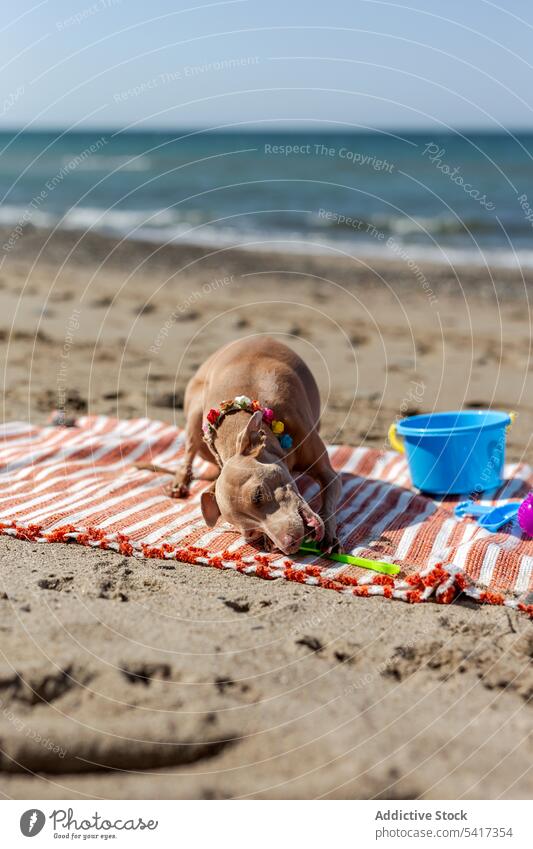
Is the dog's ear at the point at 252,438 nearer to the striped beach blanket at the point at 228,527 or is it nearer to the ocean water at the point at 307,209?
the striped beach blanket at the point at 228,527

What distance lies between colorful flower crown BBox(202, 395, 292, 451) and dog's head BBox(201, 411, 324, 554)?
0.64 ft

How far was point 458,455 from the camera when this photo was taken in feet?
19.6

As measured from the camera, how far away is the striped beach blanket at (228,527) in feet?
15.3

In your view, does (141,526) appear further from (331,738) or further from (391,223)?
(391,223)

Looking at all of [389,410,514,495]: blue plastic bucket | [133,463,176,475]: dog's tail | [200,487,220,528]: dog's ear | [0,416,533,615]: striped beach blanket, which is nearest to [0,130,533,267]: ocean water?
[0,416,533,615]: striped beach blanket

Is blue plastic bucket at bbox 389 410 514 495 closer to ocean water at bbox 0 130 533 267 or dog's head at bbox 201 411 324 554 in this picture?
dog's head at bbox 201 411 324 554

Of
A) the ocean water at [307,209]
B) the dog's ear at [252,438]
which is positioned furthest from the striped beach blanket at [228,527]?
the ocean water at [307,209]

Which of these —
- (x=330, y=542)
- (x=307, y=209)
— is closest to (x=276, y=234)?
(x=307, y=209)

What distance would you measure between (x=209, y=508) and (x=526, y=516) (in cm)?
194

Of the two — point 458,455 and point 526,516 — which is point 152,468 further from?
point 526,516

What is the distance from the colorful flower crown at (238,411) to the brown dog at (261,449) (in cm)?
2

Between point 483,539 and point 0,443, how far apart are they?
3960 millimetres

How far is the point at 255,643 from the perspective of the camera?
3906 millimetres
